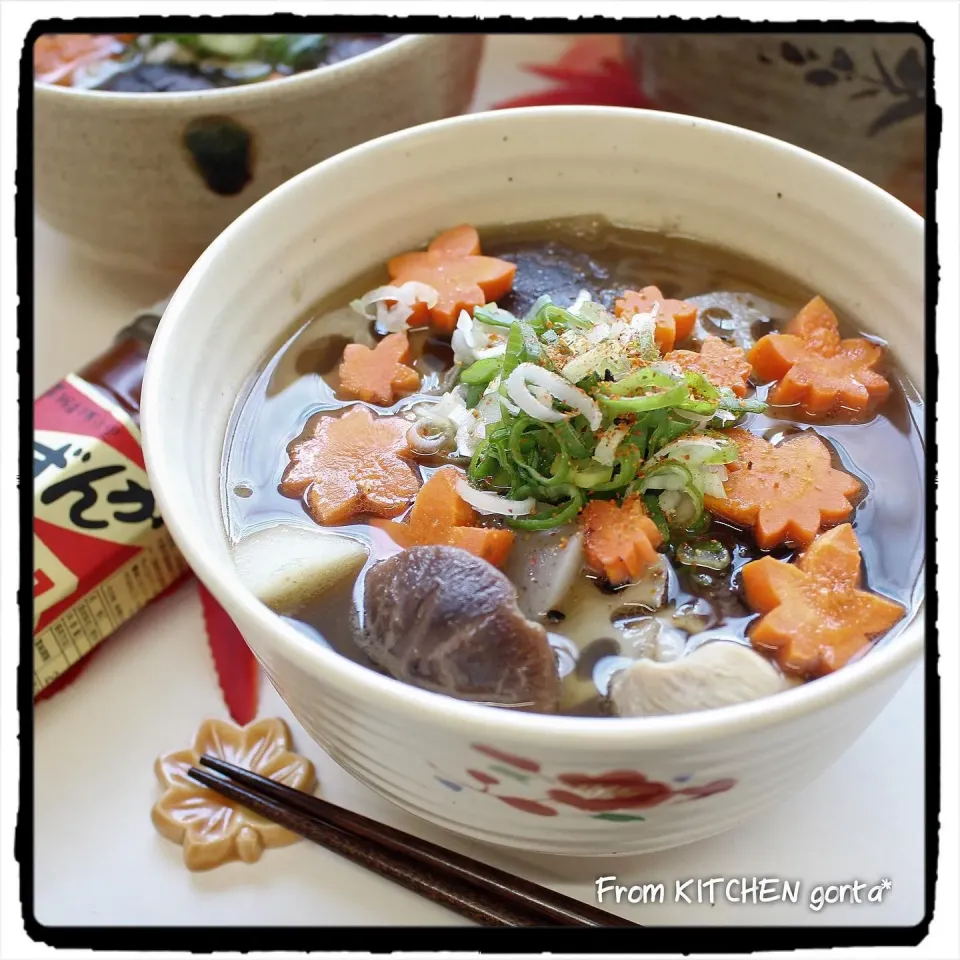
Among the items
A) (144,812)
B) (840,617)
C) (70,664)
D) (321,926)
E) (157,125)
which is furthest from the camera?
(157,125)

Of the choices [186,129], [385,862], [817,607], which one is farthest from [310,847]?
[186,129]

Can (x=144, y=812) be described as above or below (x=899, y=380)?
below

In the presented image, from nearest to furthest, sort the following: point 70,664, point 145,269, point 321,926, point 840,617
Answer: point 840,617
point 321,926
point 70,664
point 145,269

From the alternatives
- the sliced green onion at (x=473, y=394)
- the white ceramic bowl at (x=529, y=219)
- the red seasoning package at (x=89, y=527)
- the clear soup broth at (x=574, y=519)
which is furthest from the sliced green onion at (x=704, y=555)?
the red seasoning package at (x=89, y=527)

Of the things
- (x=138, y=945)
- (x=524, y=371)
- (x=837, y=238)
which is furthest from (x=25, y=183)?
(x=837, y=238)

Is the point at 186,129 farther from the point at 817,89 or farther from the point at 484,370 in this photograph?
the point at 817,89

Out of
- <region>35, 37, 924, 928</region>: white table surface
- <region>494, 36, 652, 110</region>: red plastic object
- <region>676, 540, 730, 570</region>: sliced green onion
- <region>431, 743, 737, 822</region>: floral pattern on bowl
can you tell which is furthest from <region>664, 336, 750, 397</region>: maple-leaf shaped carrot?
<region>494, 36, 652, 110</region>: red plastic object

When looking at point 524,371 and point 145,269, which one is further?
point 145,269

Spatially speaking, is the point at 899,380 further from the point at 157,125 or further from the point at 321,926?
the point at 157,125
